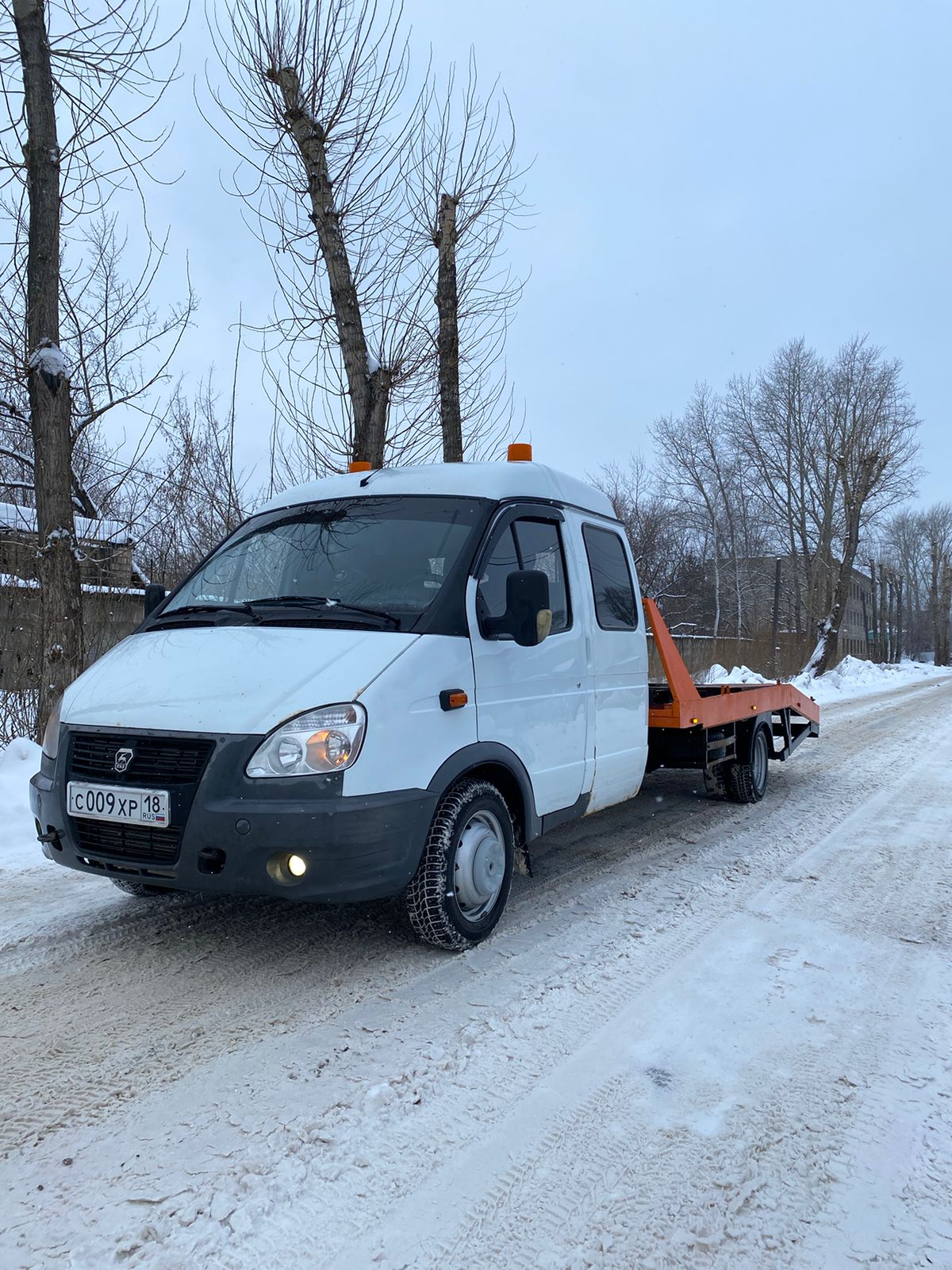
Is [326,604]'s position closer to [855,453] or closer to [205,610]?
[205,610]

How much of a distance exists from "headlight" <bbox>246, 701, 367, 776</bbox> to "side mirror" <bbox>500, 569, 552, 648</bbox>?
993 millimetres

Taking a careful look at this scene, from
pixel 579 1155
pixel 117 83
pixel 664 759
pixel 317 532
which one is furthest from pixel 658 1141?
pixel 117 83

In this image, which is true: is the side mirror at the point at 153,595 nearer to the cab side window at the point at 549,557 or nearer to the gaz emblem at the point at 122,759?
the gaz emblem at the point at 122,759

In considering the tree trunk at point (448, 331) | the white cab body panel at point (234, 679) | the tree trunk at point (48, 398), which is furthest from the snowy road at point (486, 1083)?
the tree trunk at point (448, 331)

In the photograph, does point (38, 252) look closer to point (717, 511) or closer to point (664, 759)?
point (664, 759)

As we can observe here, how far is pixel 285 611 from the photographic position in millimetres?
3818

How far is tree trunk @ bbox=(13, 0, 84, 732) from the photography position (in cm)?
741

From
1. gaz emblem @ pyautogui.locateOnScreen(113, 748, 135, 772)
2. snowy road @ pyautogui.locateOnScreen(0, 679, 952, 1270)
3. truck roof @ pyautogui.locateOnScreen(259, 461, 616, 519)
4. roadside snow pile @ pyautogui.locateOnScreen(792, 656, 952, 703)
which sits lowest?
snowy road @ pyautogui.locateOnScreen(0, 679, 952, 1270)

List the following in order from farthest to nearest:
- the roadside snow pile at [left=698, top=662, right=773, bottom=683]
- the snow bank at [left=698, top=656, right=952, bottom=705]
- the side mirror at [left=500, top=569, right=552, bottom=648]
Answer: the roadside snow pile at [left=698, top=662, right=773, bottom=683], the snow bank at [left=698, top=656, right=952, bottom=705], the side mirror at [left=500, top=569, right=552, bottom=648]

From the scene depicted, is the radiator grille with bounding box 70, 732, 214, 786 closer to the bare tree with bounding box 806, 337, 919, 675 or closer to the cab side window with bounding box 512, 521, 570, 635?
the cab side window with bounding box 512, 521, 570, 635

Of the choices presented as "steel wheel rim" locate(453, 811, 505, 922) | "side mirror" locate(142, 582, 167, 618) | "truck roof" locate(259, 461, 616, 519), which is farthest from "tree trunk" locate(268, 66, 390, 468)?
"steel wheel rim" locate(453, 811, 505, 922)

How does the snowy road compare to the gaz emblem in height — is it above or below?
below

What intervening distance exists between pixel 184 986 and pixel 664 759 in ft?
12.3

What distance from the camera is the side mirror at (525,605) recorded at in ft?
12.5
